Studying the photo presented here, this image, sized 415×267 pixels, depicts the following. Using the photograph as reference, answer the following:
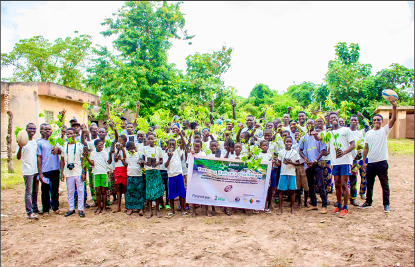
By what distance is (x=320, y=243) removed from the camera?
4344 millimetres

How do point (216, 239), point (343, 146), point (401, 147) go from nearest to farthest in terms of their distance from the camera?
point (216, 239), point (343, 146), point (401, 147)

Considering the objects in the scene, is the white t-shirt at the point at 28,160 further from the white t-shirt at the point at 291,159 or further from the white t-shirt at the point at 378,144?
the white t-shirt at the point at 378,144

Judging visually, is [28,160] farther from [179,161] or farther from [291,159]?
[291,159]

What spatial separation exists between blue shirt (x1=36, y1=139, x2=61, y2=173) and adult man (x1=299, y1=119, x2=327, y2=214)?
5.15 meters

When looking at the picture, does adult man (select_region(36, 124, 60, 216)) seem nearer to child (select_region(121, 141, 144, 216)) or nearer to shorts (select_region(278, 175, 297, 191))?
child (select_region(121, 141, 144, 216))

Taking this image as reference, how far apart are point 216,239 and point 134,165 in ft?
7.80

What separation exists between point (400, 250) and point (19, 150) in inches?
268

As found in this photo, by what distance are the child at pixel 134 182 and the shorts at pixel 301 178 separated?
3.24m

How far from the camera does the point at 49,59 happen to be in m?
26.2

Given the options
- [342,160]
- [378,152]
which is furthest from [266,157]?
[378,152]

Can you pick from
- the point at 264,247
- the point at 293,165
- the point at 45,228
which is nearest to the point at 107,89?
the point at 45,228

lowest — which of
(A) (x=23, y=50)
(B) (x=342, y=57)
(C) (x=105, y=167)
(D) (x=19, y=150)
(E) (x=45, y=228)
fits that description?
(E) (x=45, y=228)

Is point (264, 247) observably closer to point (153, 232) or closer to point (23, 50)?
point (153, 232)

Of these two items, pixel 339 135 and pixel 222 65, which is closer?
pixel 339 135
